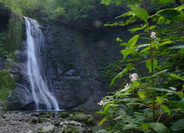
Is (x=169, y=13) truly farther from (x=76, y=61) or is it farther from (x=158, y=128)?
(x=76, y=61)

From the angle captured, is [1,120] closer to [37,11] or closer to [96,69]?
[96,69]

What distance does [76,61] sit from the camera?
14.8 m

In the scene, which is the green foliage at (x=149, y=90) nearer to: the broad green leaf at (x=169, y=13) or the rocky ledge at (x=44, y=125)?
the broad green leaf at (x=169, y=13)

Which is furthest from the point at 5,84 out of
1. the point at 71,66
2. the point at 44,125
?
the point at 71,66

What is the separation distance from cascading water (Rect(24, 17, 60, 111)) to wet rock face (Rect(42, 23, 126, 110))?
0.57 metres

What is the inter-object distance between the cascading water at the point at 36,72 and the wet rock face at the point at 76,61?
57 cm

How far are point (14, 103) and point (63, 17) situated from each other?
378 inches

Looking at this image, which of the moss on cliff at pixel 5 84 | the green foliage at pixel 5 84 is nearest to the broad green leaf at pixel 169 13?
the moss on cliff at pixel 5 84

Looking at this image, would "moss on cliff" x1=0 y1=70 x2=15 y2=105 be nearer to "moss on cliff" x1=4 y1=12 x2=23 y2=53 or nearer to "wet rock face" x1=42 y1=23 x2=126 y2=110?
"moss on cliff" x1=4 y1=12 x2=23 y2=53

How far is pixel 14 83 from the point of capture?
396 inches

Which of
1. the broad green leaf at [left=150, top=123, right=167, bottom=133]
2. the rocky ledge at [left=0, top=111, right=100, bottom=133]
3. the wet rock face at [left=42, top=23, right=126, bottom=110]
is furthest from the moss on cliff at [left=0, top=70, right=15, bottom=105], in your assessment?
the broad green leaf at [left=150, top=123, right=167, bottom=133]

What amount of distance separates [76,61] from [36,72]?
3.70 m

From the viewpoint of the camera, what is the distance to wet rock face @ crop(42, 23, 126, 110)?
1254cm

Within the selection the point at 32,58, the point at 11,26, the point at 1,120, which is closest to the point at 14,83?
the point at 32,58
